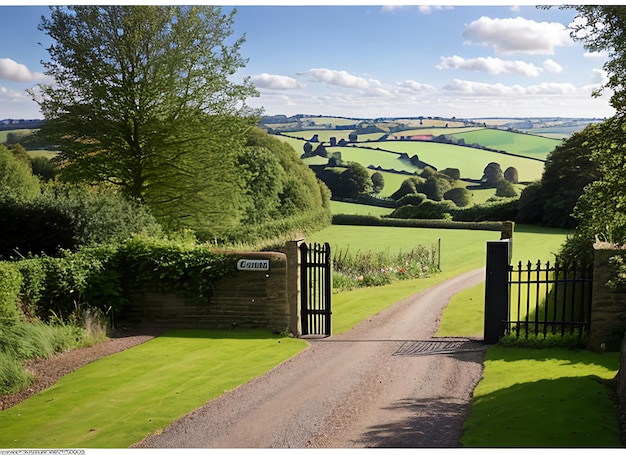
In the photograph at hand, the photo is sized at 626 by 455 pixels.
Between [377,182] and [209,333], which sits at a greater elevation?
[377,182]

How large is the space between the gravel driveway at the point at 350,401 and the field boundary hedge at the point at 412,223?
1493cm

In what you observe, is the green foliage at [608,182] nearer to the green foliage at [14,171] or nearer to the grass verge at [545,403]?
the grass verge at [545,403]

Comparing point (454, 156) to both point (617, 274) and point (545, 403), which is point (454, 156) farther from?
point (545, 403)

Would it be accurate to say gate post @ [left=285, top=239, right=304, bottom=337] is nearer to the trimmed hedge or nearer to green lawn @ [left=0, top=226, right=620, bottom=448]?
green lawn @ [left=0, top=226, right=620, bottom=448]

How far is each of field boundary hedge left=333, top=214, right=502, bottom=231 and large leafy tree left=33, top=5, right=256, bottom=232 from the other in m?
6.95

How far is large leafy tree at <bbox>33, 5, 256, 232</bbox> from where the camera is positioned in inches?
683

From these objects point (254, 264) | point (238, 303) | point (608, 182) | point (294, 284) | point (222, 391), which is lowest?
point (222, 391)

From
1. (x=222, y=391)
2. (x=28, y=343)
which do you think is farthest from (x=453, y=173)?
(x=28, y=343)

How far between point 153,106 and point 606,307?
44.1 feet

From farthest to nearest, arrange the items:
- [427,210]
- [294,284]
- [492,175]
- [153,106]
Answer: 1. [492,175]
2. [427,210]
3. [153,106]
4. [294,284]

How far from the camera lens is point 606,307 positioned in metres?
9.03

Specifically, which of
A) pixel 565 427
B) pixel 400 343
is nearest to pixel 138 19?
pixel 400 343

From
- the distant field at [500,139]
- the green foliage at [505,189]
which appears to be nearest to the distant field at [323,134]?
the distant field at [500,139]

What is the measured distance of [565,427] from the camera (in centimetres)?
619
